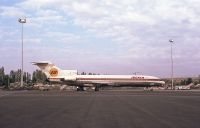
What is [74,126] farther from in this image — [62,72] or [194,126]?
[62,72]

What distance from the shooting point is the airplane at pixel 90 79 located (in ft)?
343

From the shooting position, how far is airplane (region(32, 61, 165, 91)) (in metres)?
105

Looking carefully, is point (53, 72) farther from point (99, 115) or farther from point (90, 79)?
point (99, 115)

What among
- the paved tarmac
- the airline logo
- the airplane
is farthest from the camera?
the airline logo

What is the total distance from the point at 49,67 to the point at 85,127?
9280 centimetres

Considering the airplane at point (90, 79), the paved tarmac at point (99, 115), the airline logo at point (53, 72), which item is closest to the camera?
the paved tarmac at point (99, 115)

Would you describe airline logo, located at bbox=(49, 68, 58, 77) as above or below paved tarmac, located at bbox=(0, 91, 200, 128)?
above

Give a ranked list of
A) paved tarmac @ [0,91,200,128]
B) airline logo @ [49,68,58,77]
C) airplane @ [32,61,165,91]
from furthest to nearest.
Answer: airline logo @ [49,68,58,77], airplane @ [32,61,165,91], paved tarmac @ [0,91,200,128]

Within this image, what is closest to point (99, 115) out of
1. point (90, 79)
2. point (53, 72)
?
point (90, 79)

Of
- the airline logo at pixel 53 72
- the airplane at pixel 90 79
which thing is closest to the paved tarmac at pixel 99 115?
the airplane at pixel 90 79

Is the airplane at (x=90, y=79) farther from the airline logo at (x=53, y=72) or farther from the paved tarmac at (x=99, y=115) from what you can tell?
the paved tarmac at (x=99, y=115)

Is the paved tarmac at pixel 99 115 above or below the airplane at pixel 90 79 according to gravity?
below

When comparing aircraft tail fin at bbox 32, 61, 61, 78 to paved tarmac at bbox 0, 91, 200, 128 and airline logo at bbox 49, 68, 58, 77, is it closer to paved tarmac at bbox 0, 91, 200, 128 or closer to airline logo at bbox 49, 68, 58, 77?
airline logo at bbox 49, 68, 58, 77

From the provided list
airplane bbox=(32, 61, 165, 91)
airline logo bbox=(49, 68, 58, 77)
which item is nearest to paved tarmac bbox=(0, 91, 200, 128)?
airplane bbox=(32, 61, 165, 91)
